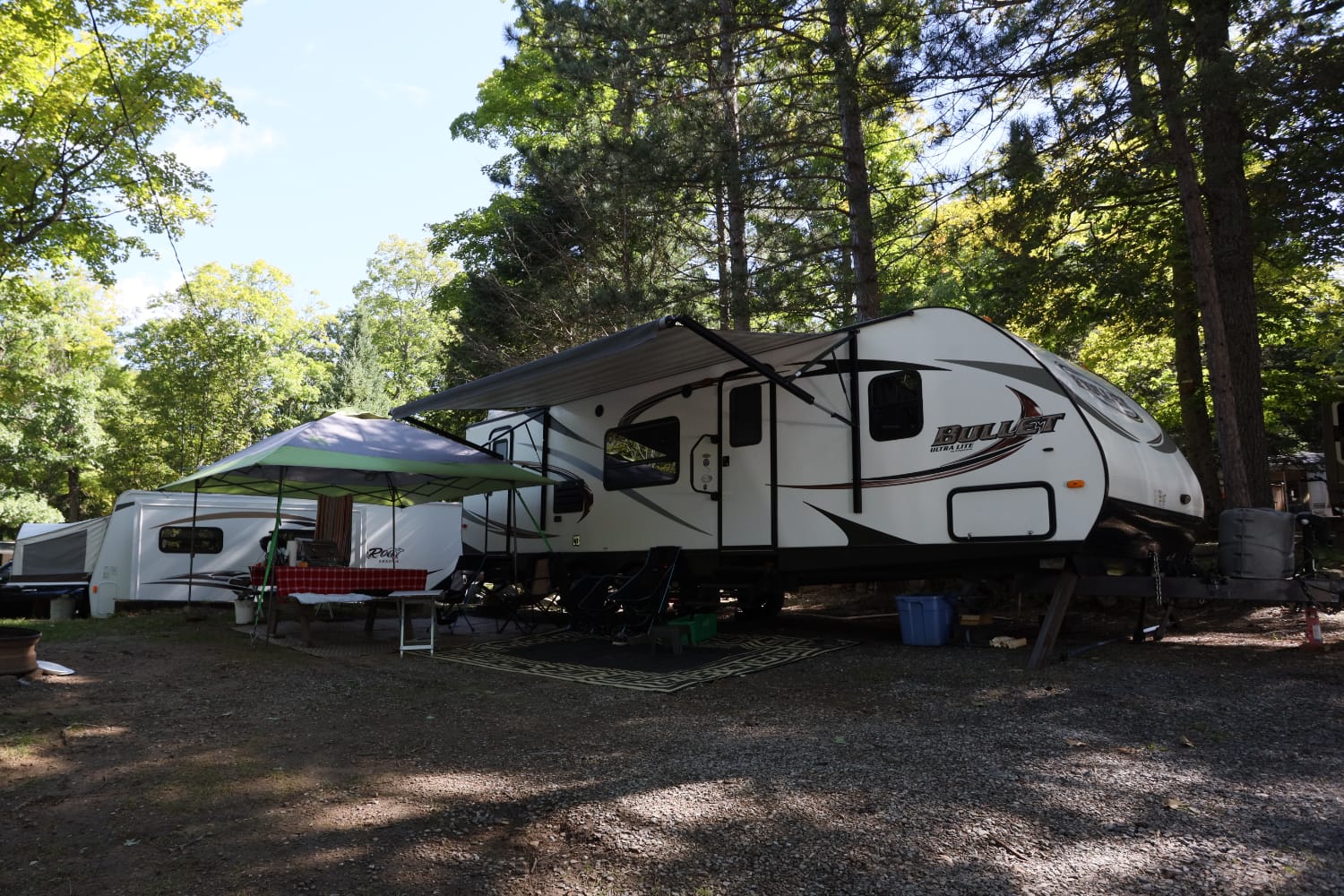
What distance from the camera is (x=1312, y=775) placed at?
11.7ft

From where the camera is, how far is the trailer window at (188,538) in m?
12.0

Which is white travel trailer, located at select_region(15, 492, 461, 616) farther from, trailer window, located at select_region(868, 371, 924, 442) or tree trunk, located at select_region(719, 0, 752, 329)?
trailer window, located at select_region(868, 371, 924, 442)

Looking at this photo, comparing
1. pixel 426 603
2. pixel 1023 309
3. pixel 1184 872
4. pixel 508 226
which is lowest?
pixel 1184 872

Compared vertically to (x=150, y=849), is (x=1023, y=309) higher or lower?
higher

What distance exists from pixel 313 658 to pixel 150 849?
187 inches

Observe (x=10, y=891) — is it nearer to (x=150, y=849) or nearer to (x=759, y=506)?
(x=150, y=849)

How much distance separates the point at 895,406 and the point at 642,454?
3.10 metres

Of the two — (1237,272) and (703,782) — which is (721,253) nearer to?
(1237,272)

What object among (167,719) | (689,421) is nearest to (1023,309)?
(689,421)

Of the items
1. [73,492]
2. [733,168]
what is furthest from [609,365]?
[73,492]

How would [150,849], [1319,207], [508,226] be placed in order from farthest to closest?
[508,226], [1319,207], [150,849]

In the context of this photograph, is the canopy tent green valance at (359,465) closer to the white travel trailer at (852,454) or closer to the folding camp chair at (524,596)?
the white travel trailer at (852,454)

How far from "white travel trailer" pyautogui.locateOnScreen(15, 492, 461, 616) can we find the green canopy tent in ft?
4.24

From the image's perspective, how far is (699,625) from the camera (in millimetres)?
7883
